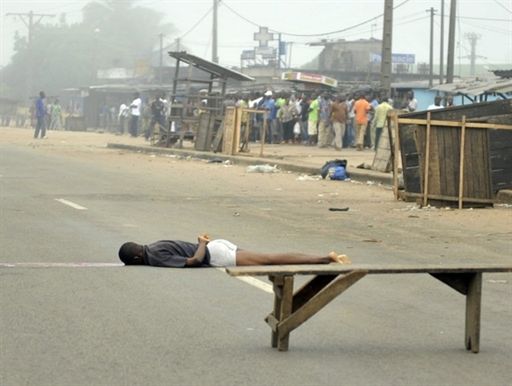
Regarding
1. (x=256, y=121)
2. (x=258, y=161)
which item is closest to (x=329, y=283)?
(x=258, y=161)

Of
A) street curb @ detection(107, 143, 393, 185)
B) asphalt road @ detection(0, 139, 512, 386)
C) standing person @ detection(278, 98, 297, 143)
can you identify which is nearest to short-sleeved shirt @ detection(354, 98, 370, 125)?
street curb @ detection(107, 143, 393, 185)

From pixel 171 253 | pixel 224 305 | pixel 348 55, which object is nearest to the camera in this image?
pixel 224 305

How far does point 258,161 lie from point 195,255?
1913cm

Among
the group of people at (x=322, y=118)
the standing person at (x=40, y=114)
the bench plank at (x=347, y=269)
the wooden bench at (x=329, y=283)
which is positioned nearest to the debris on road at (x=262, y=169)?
the group of people at (x=322, y=118)

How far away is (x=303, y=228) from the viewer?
47.8 ft

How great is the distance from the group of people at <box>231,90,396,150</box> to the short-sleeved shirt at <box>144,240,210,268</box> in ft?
67.3

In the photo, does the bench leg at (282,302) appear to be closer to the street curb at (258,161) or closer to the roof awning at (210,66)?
the street curb at (258,161)

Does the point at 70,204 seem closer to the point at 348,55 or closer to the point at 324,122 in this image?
the point at 324,122

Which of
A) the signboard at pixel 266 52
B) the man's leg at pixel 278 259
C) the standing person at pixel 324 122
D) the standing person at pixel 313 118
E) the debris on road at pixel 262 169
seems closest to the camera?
the man's leg at pixel 278 259

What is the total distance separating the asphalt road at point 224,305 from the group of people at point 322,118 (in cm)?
1488

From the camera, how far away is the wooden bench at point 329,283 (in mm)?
6902

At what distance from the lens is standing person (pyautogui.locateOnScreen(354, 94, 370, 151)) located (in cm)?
3350

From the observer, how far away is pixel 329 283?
727 centimetres

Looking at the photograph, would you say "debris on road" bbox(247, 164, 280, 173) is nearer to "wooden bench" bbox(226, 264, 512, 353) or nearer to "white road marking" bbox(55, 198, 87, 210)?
"white road marking" bbox(55, 198, 87, 210)
